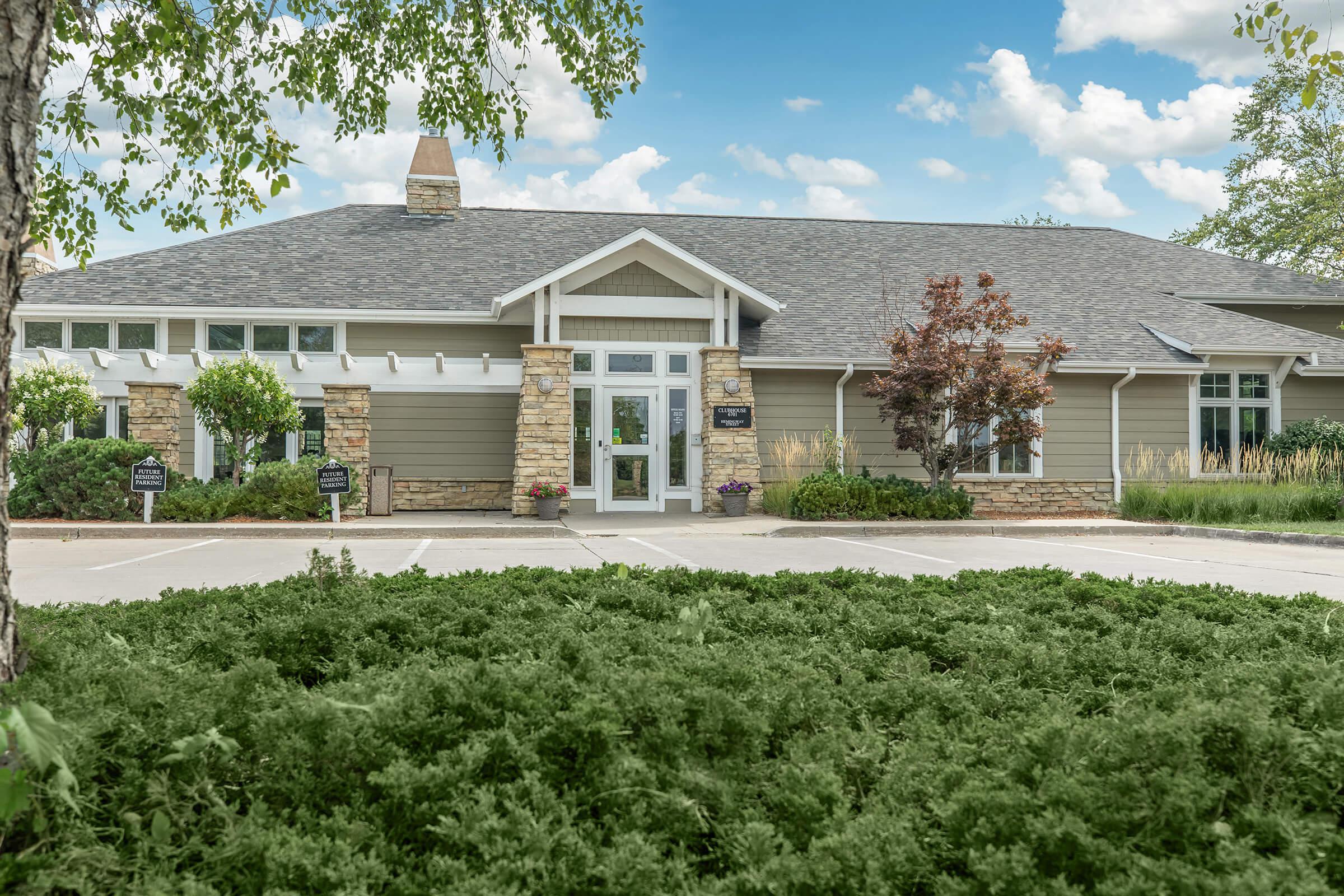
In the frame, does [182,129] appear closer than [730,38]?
Yes

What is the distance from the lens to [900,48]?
13.7 metres

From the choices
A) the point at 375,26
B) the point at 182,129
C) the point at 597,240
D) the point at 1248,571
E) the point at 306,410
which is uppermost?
the point at 597,240

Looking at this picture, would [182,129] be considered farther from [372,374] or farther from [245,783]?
[372,374]

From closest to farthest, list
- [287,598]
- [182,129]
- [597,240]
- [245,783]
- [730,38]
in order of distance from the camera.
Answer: [245,783]
[287,598]
[182,129]
[730,38]
[597,240]

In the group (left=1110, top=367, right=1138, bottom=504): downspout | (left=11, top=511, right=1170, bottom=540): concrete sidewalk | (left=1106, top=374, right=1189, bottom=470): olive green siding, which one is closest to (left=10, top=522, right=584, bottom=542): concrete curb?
(left=11, top=511, right=1170, bottom=540): concrete sidewalk

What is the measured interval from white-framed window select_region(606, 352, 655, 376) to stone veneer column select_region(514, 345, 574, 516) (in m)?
1.15

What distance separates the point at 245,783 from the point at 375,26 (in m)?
5.60

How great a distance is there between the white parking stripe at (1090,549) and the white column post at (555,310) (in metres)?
8.36

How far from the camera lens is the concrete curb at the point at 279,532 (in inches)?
511

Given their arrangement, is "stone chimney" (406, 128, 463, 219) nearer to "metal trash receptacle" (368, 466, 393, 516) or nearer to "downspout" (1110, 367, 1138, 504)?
"metal trash receptacle" (368, 466, 393, 516)

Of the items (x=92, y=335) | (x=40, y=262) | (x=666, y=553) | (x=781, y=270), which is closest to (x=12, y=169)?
(x=666, y=553)

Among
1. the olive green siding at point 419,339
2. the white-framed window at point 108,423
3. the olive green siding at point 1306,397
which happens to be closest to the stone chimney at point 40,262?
the white-framed window at point 108,423

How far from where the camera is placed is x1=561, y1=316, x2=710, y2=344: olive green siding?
56.1ft

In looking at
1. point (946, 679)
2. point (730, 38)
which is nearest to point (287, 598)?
point (946, 679)
